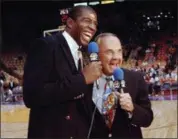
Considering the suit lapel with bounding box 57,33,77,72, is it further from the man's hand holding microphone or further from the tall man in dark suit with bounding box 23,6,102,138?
the man's hand holding microphone

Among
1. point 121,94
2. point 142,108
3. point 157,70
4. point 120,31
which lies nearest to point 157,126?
point 120,31

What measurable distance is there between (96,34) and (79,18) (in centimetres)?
10

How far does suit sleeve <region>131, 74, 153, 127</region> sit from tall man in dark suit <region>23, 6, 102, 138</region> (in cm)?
14

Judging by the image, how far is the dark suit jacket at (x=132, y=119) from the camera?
3.46ft

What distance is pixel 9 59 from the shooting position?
10.6 meters

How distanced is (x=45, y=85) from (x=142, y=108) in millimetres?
297

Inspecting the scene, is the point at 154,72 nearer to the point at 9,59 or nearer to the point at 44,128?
the point at 9,59

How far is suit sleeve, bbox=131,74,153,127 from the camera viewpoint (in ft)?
3.44

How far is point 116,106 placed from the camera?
40.6 inches

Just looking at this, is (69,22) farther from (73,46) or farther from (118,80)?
(118,80)

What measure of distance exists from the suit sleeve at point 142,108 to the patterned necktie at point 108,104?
6cm

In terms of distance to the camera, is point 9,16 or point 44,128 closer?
point 44,128

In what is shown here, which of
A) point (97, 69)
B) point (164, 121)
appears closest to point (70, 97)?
point (97, 69)

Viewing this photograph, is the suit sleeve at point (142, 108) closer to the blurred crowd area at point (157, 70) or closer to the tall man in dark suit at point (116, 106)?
the tall man in dark suit at point (116, 106)
